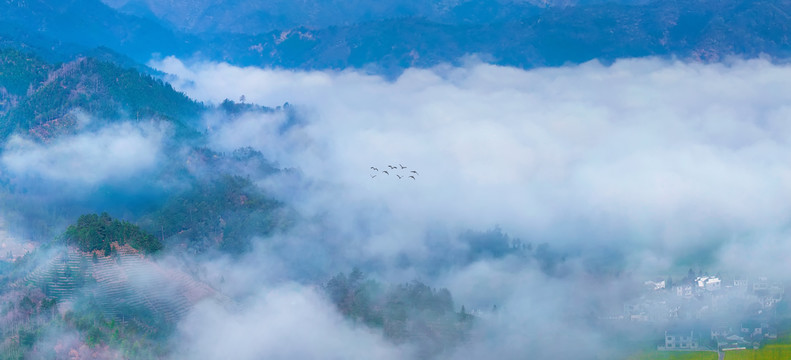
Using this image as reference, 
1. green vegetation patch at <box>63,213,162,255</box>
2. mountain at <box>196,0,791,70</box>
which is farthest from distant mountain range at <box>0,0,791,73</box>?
green vegetation patch at <box>63,213,162,255</box>

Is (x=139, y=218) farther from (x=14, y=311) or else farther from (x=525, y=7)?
(x=525, y=7)

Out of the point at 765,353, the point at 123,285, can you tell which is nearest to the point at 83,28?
the point at 123,285

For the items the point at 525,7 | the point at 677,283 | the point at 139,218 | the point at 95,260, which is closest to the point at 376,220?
the point at 139,218

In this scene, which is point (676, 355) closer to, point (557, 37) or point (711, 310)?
point (711, 310)

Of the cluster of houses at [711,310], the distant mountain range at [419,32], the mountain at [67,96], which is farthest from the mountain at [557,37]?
the cluster of houses at [711,310]

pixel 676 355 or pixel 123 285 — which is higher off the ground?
pixel 676 355

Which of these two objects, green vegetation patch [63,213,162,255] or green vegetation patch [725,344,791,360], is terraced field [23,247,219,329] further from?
green vegetation patch [725,344,791,360]
